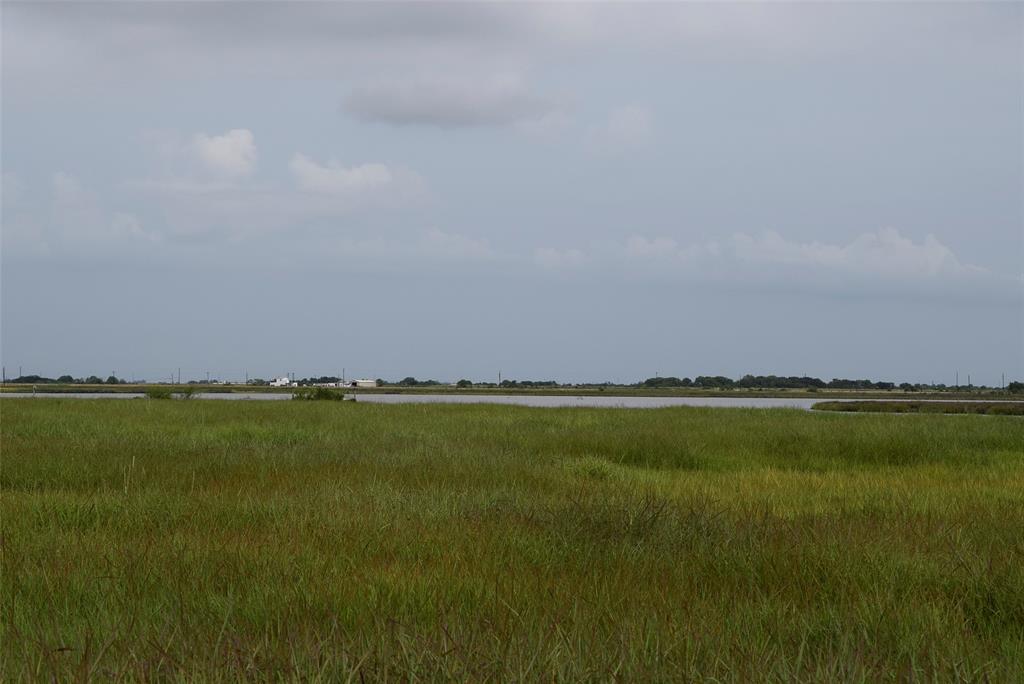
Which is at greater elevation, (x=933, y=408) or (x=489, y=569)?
(x=489, y=569)

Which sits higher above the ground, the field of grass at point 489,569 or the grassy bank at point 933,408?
the field of grass at point 489,569

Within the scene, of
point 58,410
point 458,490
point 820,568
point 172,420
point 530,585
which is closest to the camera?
point 530,585

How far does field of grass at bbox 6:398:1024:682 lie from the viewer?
3258 millimetres

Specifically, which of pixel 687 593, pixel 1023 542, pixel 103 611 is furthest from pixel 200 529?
pixel 1023 542

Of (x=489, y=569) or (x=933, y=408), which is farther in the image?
(x=933, y=408)

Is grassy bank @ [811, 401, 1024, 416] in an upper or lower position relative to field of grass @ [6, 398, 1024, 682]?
lower

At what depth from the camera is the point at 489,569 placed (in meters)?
5.09

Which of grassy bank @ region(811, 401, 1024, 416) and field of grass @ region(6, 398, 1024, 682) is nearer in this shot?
field of grass @ region(6, 398, 1024, 682)

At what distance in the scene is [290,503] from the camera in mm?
7391

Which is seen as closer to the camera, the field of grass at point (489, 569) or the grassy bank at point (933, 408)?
the field of grass at point (489, 569)

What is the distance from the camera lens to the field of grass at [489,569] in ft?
10.7

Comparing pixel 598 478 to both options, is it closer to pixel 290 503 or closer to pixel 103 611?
pixel 290 503

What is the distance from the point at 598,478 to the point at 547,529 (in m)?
4.46

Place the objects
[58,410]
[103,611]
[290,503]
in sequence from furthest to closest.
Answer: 1. [58,410]
2. [290,503]
3. [103,611]
